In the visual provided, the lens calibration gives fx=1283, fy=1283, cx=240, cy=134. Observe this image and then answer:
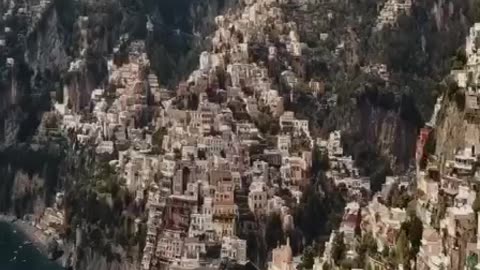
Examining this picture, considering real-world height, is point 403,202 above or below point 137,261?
above

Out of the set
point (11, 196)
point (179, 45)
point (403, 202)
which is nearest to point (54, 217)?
point (11, 196)

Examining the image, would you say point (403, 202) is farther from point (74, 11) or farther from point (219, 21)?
point (74, 11)

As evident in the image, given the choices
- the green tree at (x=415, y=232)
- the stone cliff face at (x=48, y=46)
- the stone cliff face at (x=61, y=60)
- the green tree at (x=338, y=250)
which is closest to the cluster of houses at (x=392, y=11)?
the stone cliff face at (x=61, y=60)

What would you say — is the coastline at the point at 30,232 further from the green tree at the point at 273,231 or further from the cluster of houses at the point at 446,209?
the cluster of houses at the point at 446,209

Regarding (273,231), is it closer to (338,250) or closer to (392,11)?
(338,250)

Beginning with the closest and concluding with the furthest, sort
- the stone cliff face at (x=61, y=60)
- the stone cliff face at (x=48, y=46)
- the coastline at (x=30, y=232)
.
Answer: the coastline at (x=30, y=232)
the stone cliff face at (x=61, y=60)
the stone cliff face at (x=48, y=46)

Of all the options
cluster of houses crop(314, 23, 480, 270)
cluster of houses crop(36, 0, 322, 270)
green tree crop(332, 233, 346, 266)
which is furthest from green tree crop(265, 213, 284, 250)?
green tree crop(332, 233, 346, 266)
